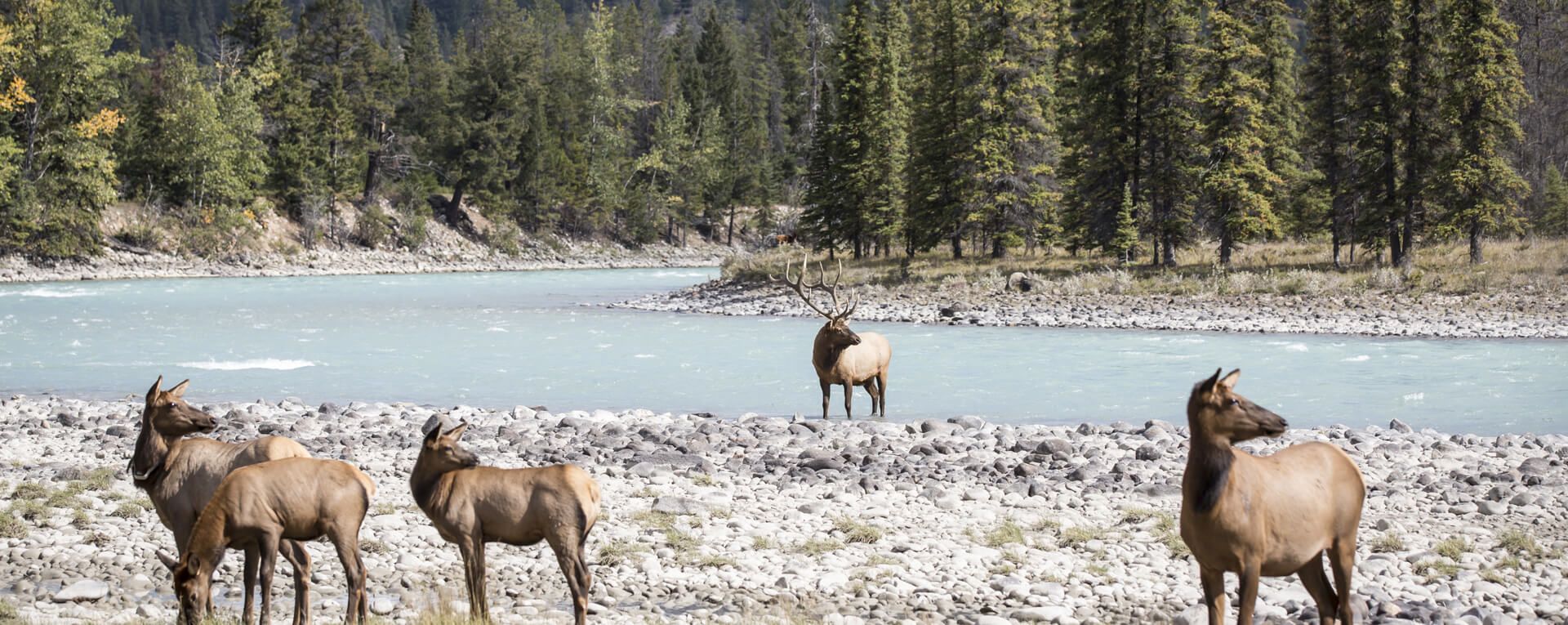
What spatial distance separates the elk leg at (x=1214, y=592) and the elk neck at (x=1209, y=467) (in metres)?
0.34

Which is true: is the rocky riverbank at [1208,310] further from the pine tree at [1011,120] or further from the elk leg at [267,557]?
the elk leg at [267,557]

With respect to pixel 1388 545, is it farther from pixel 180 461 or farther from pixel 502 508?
pixel 180 461

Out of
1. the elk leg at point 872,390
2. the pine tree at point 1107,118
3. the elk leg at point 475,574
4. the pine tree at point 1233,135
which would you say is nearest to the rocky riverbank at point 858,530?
the elk leg at point 475,574

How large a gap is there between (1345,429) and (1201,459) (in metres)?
9.66

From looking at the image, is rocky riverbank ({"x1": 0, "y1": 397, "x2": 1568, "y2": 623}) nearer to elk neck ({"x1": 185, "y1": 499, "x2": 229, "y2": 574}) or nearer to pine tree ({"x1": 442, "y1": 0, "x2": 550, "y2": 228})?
elk neck ({"x1": 185, "y1": 499, "x2": 229, "y2": 574})

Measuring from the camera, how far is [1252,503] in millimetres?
5562

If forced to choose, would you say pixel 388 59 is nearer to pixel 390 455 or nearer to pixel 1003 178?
pixel 1003 178

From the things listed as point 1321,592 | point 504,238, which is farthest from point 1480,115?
point 504,238

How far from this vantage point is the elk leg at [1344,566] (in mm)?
5938

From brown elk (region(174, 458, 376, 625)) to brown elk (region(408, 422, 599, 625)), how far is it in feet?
1.21

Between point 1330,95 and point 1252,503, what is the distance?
39.3 m

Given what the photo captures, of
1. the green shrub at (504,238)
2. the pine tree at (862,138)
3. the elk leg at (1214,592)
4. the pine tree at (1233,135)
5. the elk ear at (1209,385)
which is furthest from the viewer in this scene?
the green shrub at (504,238)

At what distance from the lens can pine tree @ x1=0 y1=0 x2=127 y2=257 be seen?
50.7 meters

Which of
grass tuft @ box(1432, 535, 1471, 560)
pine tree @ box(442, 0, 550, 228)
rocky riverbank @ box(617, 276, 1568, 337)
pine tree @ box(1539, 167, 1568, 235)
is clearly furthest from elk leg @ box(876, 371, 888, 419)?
pine tree @ box(442, 0, 550, 228)
